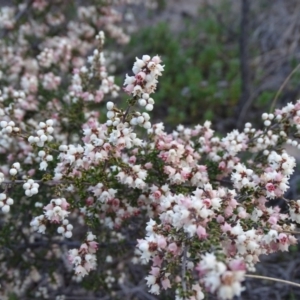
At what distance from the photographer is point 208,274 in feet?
4.74

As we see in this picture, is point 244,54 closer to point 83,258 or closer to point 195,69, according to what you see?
point 195,69

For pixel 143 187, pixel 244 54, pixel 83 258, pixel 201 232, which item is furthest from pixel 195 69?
pixel 201 232

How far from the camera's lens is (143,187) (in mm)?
2209

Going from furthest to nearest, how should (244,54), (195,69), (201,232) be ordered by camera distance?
1. (195,69)
2. (244,54)
3. (201,232)

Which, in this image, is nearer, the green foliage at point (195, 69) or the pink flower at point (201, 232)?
the pink flower at point (201, 232)

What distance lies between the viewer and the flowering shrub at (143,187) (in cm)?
175

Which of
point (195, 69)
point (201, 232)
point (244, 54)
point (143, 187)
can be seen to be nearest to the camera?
point (201, 232)

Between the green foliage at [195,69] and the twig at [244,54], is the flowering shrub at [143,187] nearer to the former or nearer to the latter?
the twig at [244,54]

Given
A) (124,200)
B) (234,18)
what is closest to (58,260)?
(124,200)

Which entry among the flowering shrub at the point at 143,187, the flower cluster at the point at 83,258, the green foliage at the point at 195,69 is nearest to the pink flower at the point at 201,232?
the flowering shrub at the point at 143,187

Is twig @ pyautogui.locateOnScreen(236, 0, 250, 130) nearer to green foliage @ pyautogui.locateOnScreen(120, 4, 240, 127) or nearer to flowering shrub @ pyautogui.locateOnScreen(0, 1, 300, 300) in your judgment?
green foliage @ pyautogui.locateOnScreen(120, 4, 240, 127)

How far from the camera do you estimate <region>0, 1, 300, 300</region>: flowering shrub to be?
175 centimetres

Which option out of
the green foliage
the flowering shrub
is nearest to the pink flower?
the flowering shrub

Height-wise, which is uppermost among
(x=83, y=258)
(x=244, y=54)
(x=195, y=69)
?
(x=195, y=69)
